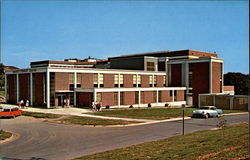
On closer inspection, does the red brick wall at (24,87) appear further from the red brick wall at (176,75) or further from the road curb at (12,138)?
the red brick wall at (176,75)

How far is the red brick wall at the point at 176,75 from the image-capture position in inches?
2632

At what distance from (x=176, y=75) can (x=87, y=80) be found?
23.6m

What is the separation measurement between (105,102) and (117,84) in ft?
28.9

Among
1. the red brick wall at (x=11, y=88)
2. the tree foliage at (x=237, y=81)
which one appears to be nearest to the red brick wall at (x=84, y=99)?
the red brick wall at (x=11, y=88)

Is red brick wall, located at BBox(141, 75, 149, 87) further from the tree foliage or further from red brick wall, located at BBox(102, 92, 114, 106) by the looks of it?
the tree foliage

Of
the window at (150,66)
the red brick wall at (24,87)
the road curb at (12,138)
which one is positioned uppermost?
the window at (150,66)

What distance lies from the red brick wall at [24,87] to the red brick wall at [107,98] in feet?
46.0

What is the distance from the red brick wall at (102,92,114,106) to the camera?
48719mm

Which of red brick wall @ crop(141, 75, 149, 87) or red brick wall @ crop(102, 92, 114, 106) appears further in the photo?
red brick wall @ crop(141, 75, 149, 87)

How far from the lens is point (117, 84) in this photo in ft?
188

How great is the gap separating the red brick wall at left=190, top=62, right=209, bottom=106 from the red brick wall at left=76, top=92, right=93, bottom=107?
26.4m

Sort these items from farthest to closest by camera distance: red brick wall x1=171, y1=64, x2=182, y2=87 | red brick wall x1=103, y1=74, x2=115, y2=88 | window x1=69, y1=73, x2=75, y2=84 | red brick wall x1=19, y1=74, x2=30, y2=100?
red brick wall x1=171, y1=64, x2=182, y2=87 → red brick wall x1=103, y1=74, x2=115, y2=88 → red brick wall x1=19, y1=74, x2=30, y2=100 → window x1=69, y1=73, x2=75, y2=84

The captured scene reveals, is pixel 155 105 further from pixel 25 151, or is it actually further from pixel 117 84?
pixel 25 151

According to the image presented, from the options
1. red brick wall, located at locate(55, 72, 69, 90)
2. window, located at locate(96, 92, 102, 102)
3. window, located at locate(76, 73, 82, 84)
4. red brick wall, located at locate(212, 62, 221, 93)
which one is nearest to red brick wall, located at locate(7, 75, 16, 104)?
red brick wall, located at locate(55, 72, 69, 90)
